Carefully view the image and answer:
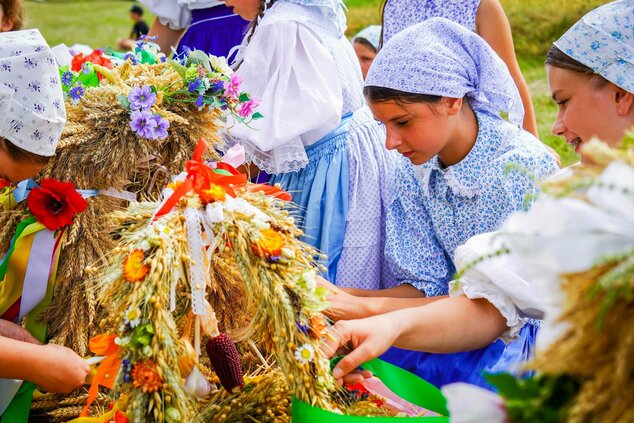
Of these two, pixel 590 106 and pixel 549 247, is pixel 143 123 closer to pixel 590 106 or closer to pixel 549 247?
pixel 590 106

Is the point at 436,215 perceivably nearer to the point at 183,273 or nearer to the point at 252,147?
the point at 252,147

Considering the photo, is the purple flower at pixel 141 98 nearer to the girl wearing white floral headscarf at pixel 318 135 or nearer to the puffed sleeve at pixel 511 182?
the girl wearing white floral headscarf at pixel 318 135

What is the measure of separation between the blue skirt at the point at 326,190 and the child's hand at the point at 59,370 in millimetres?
1097

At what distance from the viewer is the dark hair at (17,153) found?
2010 millimetres

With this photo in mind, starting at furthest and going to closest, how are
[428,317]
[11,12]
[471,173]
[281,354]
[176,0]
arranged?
[176,0] < [11,12] < [471,173] < [428,317] < [281,354]

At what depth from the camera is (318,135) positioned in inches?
107

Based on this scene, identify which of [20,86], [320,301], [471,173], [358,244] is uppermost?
[20,86]

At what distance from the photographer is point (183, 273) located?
159cm

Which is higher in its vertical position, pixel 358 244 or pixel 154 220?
pixel 154 220

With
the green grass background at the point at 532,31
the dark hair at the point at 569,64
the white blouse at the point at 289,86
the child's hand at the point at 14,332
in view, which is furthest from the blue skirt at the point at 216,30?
the child's hand at the point at 14,332

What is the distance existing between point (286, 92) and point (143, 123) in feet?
2.37

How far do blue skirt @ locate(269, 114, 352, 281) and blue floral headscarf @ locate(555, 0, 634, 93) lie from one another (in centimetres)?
96

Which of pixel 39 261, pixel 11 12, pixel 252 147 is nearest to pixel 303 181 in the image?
pixel 252 147

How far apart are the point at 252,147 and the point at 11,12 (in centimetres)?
160
